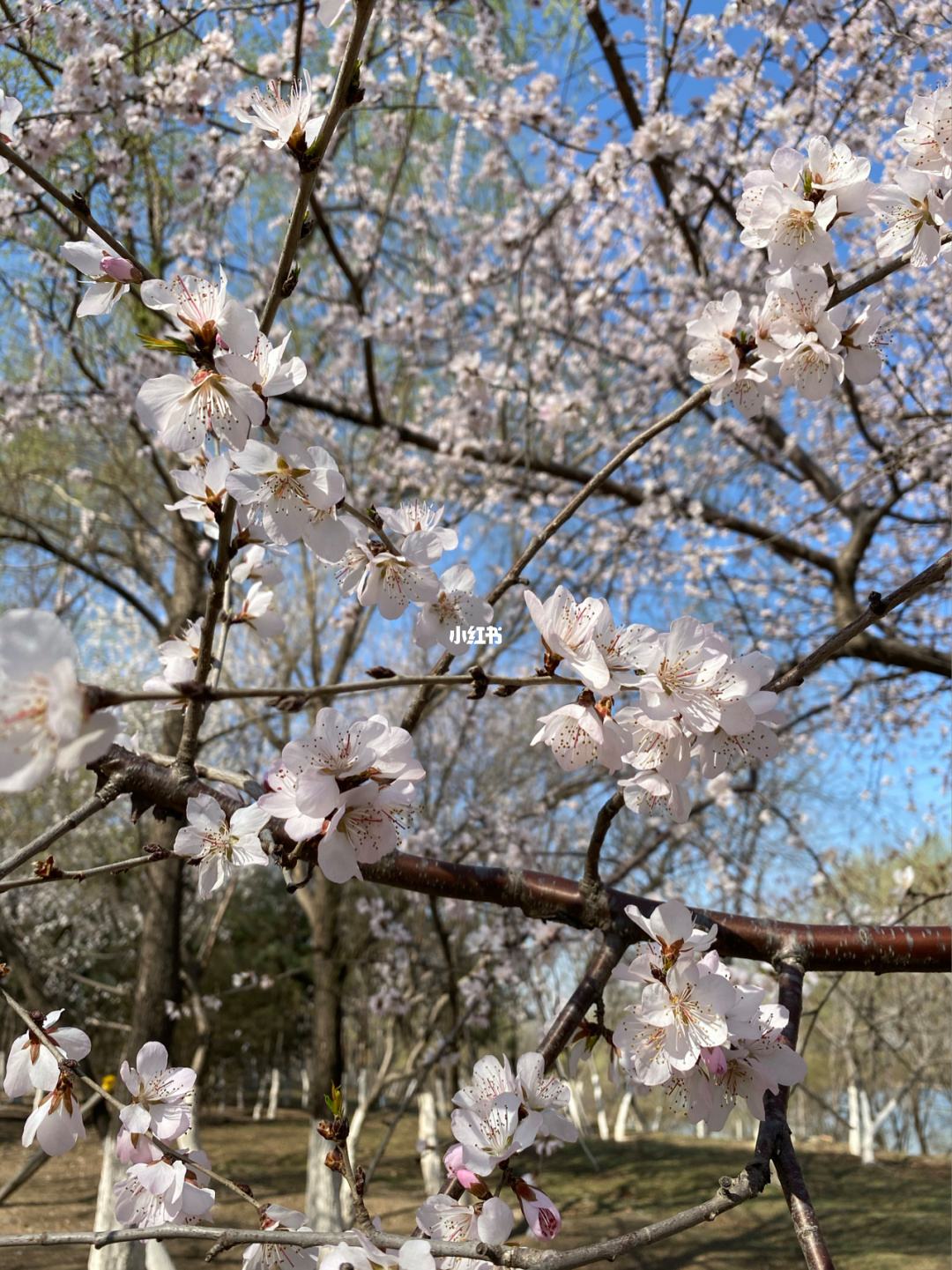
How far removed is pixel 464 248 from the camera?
629cm

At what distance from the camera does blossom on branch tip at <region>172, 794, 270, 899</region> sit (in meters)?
1.11

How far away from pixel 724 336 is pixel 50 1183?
9.88m

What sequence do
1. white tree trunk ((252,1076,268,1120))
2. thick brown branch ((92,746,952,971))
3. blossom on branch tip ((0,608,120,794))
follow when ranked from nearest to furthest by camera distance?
blossom on branch tip ((0,608,120,794)) < thick brown branch ((92,746,952,971)) < white tree trunk ((252,1076,268,1120))

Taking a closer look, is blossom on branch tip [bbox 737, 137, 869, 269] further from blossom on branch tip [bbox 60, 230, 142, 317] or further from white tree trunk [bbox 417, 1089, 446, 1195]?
white tree trunk [bbox 417, 1089, 446, 1195]

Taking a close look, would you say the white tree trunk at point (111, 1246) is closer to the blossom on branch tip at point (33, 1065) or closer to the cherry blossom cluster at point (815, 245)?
the blossom on branch tip at point (33, 1065)

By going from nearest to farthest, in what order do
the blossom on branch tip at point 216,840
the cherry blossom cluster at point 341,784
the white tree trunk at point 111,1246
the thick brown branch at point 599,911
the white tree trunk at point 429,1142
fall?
the cherry blossom cluster at point 341,784 → the blossom on branch tip at point 216,840 → the thick brown branch at point 599,911 → the white tree trunk at point 111,1246 → the white tree trunk at point 429,1142

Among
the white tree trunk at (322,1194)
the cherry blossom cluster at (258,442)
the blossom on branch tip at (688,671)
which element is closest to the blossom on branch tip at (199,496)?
the cherry blossom cluster at (258,442)

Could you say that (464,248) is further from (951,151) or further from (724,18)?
(951,151)

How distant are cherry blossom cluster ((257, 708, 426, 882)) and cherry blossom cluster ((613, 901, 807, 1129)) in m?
0.31

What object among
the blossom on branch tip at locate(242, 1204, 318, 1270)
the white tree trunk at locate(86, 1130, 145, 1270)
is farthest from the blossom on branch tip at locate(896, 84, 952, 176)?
the white tree trunk at locate(86, 1130, 145, 1270)

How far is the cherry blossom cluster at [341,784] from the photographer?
0.90 meters

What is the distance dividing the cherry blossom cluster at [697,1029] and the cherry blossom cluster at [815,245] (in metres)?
0.68

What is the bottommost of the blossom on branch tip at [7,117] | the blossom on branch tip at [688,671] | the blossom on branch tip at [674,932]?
the blossom on branch tip at [674,932]

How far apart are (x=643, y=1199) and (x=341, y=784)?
28.6 feet
